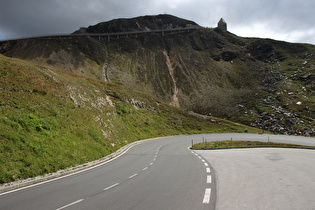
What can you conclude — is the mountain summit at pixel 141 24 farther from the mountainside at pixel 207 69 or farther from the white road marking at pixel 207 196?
the white road marking at pixel 207 196

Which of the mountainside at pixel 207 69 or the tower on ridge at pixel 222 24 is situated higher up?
the tower on ridge at pixel 222 24

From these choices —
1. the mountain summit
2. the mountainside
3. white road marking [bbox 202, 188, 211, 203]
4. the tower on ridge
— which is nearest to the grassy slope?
white road marking [bbox 202, 188, 211, 203]

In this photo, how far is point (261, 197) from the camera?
5219 mm

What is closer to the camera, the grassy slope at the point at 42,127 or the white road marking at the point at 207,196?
the white road marking at the point at 207,196

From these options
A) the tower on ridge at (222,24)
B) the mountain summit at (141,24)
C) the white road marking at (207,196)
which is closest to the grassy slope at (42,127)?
the white road marking at (207,196)

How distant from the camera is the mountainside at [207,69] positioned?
218 feet

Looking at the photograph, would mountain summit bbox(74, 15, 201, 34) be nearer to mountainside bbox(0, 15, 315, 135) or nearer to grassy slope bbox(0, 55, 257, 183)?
mountainside bbox(0, 15, 315, 135)

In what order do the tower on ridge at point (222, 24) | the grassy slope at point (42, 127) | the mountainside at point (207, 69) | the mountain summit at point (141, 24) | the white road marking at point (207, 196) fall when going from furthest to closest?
the tower on ridge at point (222, 24) → the mountain summit at point (141, 24) → the mountainside at point (207, 69) → the grassy slope at point (42, 127) → the white road marking at point (207, 196)

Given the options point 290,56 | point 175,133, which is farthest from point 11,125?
point 290,56

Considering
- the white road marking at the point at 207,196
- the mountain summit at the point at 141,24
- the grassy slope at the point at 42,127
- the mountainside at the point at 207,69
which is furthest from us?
A: the mountain summit at the point at 141,24

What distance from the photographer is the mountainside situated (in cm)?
6638

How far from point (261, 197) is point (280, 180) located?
6.95 ft

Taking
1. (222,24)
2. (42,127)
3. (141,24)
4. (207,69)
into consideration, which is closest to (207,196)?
(42,127)

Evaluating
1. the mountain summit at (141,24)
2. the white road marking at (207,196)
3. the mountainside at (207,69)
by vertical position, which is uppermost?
the mountain summit at (141,24)
